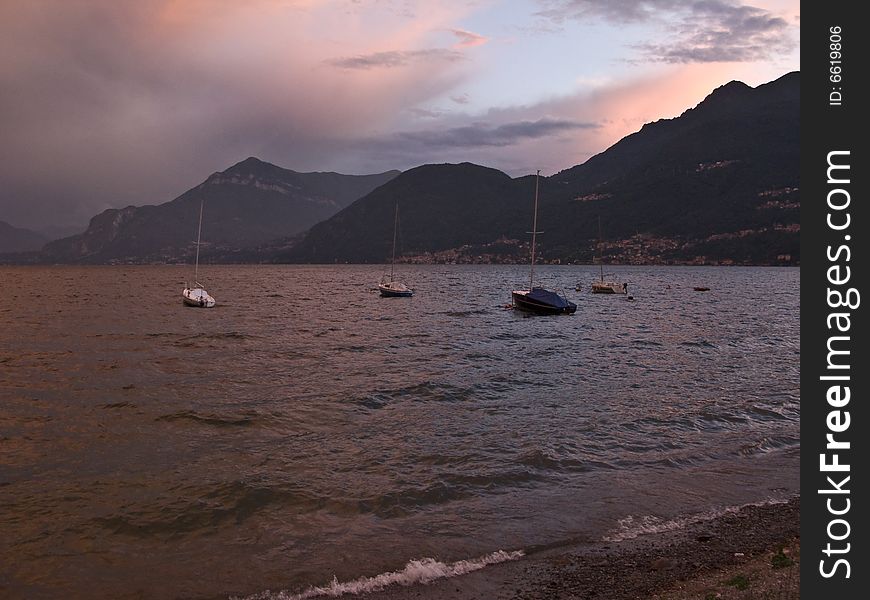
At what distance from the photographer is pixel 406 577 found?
947 cm

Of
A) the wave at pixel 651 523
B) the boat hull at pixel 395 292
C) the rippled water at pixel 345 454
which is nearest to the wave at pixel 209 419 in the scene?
the rippled water at pixel 345 454

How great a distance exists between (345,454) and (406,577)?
281 inches

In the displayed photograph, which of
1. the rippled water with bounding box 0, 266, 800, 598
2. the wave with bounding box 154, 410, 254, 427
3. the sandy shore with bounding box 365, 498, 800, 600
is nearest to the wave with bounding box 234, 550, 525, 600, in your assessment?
the sandy shore with bounding box 365, 498, 800, 600

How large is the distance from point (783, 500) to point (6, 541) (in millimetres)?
16476

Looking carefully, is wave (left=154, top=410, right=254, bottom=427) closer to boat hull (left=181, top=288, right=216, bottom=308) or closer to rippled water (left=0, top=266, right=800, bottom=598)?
rippled water (left=0, top=266, right=800, bottom=598)

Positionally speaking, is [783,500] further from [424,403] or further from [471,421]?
[424,403]

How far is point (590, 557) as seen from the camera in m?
10.1

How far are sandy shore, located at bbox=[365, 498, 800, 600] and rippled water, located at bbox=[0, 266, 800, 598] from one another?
2.83 feet

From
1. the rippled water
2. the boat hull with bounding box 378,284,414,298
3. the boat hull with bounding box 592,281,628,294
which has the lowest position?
the rippled water

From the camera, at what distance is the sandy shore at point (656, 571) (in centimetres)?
840

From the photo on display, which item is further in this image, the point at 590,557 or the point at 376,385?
the point at 376,385

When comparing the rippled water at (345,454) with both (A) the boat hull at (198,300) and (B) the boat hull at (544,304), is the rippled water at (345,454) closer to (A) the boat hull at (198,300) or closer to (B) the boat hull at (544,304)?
(B) the boat hull at (544,304)

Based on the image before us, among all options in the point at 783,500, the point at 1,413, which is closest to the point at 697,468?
the point at 783,500

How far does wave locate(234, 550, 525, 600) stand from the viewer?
29.8 ft
